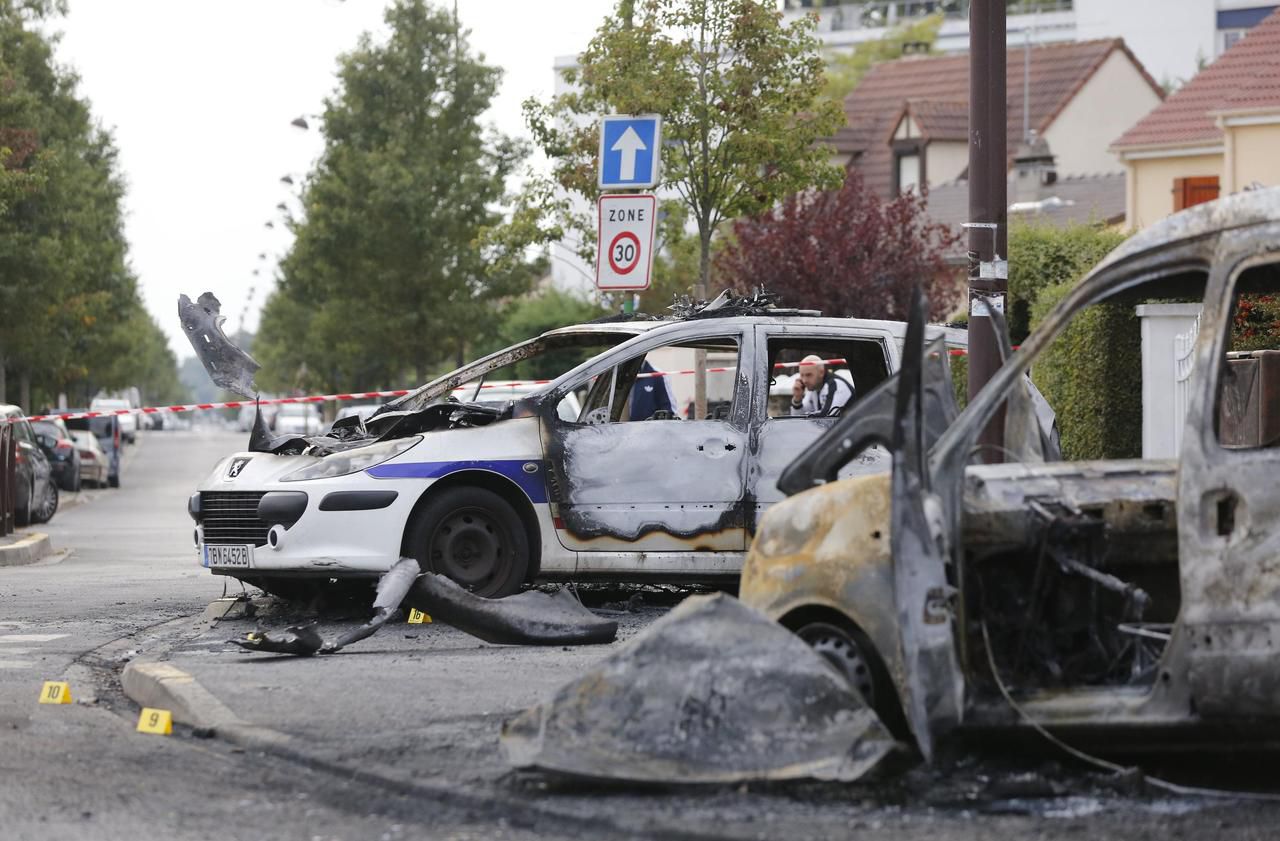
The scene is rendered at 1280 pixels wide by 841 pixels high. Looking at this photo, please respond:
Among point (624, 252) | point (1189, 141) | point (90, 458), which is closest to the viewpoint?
point (624, 252)

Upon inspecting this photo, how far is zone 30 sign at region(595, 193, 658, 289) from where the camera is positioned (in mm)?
14641

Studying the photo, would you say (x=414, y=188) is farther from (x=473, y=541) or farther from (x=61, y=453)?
(x=473, y=541)

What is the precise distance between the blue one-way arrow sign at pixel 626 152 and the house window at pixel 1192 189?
25.2 metres

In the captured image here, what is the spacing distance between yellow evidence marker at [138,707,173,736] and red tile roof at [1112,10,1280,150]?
31256 mm

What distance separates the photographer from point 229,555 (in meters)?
11.4

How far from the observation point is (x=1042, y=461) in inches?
304

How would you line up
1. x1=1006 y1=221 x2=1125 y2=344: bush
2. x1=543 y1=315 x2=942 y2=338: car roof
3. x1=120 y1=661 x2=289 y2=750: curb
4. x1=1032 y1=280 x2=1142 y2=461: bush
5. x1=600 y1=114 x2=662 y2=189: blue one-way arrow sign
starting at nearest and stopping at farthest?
x1=120 y1=661 x2=289 y2=750: curb
x1=543 y1=315 x2=942 y2=338: car roof
x1=600 y1=114 x2=662 y2=189: blue one-way arrow sign
x1=1032 y1=280 x2=1142 y2=461: bush
x1=1006 y1=221 x2=1125 y2=344: bush

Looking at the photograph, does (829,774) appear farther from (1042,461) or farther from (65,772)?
(65,772)

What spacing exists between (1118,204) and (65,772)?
40.4m

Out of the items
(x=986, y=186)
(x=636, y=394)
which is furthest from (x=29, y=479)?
(x=986, y=186)

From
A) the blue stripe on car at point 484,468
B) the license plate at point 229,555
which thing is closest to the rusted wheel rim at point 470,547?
the blue stripe on car at point 484,468

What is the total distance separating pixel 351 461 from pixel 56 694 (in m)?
2.85

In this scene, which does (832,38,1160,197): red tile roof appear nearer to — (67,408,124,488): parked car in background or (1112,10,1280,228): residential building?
(1112,10,1280,228): residential building

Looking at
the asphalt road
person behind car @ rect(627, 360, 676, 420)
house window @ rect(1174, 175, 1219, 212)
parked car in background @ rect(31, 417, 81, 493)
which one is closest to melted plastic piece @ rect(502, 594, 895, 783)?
the asphalt road
